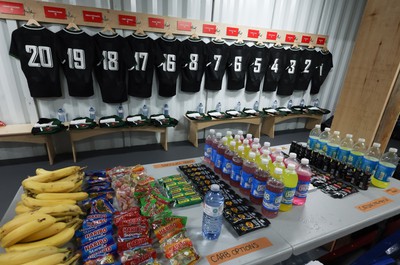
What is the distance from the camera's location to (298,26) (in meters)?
4.45

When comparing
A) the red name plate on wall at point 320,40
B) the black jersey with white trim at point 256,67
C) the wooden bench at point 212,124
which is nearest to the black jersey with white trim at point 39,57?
the wooden bench at point 212,124

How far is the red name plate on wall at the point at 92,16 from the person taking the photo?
2.98 meters

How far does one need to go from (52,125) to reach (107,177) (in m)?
2.19

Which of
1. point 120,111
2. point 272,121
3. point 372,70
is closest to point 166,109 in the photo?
point 120,111

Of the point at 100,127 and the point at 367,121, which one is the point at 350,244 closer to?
the point at 367,121

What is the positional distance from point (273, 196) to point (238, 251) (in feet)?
1.05

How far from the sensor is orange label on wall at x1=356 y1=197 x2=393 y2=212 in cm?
130

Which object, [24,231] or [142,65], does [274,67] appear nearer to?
[142,65]

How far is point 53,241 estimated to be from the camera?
89 centimetres

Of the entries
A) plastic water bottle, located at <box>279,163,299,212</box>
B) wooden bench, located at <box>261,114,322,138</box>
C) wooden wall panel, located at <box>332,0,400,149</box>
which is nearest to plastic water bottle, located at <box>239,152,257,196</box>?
plastic water bottle, located at <box>279,163,299,212</box>

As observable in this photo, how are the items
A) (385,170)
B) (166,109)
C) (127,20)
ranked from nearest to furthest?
(385,170) < (127,20) < (166,109)

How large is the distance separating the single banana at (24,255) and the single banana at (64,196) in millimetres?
323

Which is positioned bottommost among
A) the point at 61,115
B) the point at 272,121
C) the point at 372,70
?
the point at 272,121

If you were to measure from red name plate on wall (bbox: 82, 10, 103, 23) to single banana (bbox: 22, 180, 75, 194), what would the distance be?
2.72 m
